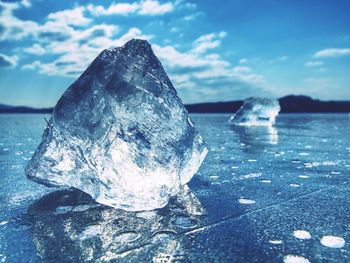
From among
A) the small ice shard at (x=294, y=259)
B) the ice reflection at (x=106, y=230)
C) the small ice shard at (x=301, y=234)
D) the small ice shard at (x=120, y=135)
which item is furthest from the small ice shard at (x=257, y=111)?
the small ice shard at (x=294, y=259)

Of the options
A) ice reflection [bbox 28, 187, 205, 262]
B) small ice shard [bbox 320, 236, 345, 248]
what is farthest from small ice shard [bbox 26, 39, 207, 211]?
small ice shard [bbox 320, 236, 345, 248]

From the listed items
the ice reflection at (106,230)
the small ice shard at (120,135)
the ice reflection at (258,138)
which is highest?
the small ice shard at (120,135)

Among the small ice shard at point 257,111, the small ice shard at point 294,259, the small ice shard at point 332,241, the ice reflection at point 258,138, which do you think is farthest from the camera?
the small ice shard at point 257,111

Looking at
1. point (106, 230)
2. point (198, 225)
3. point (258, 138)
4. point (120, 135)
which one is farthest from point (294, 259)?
point (258, 138)

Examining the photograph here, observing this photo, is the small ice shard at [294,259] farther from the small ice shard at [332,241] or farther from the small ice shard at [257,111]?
→ the small ice shard at [257,111]

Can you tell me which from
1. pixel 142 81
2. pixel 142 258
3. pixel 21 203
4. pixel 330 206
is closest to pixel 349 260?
pixel 330 206

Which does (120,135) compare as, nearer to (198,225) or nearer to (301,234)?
(198,225)
